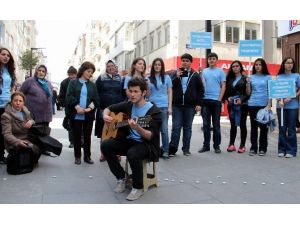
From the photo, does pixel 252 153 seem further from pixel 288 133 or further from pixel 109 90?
pixel 109 90

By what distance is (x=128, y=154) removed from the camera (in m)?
4.97

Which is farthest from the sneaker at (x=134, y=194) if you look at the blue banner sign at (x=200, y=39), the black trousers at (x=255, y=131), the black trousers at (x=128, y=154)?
the blue banner sign at (x=200, y=39)

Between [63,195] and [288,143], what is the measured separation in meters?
4.56

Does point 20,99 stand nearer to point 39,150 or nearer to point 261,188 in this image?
point 39,150

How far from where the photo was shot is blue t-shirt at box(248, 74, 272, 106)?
7844 mm

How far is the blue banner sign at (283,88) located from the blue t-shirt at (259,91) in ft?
0.91

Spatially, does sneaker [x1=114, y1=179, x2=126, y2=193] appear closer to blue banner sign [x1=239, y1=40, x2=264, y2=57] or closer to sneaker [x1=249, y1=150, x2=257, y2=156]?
sneaker [x1=249, y1=150, x2=257, y2=156]

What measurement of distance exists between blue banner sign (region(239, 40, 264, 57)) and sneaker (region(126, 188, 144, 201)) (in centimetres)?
724

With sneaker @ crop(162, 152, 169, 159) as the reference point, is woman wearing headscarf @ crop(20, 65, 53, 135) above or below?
above

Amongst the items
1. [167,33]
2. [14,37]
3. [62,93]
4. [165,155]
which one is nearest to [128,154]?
[165,155]

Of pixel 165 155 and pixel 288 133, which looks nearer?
pixel 165 155

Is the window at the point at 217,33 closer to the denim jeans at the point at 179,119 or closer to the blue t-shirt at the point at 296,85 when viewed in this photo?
the blue t-shirt at the point at 296,85

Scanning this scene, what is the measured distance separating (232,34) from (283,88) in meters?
→ 22.8

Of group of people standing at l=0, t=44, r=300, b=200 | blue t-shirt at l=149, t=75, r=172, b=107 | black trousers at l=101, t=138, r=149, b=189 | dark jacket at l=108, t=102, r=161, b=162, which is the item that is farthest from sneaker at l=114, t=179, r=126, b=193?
blue t-shirt at l=149, t=75, r=172, b=107
